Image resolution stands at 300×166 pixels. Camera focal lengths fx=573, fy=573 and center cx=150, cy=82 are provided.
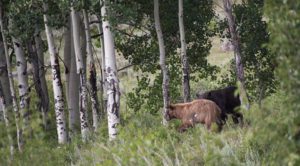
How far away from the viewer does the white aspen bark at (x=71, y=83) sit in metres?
20.8

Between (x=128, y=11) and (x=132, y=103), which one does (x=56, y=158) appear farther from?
(x=132, y=103)

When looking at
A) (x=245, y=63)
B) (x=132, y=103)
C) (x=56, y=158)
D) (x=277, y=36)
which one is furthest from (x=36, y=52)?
(x=277, y=36)

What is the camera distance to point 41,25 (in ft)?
59.7

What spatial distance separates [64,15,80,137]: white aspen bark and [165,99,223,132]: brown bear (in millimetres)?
7418

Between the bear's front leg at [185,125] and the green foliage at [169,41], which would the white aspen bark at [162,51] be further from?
the bear's front leg at [185,125]

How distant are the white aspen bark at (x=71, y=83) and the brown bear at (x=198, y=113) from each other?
742 cm

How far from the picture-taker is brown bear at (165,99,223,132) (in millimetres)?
13492

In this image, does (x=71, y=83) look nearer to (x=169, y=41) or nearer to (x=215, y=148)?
(x=169, y=41)

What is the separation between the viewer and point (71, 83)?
20875 millimetres

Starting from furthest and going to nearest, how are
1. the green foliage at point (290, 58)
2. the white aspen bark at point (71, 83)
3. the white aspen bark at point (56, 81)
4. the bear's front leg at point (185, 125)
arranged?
the white aspen bark at point (71, 83) < the white aspen bark at point (56, 81) < the bear's front leg at point (185, 125) < the green foliage at point (290, 58)

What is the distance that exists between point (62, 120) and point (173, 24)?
6834mm

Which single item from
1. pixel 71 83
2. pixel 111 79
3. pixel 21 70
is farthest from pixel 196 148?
pixel 71 83

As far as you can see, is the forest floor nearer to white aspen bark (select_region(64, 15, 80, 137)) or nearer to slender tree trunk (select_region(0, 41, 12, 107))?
white aspen bark (select_region(64, 15, 80, 137))

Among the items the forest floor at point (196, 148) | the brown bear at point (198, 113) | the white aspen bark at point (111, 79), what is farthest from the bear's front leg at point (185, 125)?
the forest floor at point (196, 148)
